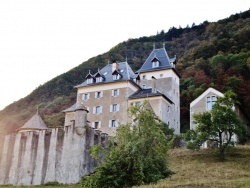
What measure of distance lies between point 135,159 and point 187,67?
200ft

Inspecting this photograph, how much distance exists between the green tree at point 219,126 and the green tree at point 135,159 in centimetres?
834

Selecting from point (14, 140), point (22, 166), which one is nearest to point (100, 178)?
point (22, 166)

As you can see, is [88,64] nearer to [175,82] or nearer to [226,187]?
[175,82]

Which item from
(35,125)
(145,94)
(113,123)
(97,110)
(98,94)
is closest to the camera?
(35,125)

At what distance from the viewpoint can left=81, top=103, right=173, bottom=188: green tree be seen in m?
26.8

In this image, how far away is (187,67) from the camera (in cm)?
8662

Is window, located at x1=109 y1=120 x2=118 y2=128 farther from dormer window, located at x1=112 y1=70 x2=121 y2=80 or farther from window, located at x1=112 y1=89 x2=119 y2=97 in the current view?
dormer window, located at x1=112 y1=70 x2=121 y2=80

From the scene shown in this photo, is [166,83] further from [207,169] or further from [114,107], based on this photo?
[207,169]

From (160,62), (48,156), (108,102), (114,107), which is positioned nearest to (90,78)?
(108,102)

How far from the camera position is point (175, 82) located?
6050cm

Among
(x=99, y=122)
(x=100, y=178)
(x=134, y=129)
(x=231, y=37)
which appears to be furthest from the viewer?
(x=231, y=37)

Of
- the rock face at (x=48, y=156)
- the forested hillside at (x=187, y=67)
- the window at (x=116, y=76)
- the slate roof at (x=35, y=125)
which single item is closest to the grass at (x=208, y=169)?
the rock face at (x=48, y=156)

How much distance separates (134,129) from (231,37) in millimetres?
64331

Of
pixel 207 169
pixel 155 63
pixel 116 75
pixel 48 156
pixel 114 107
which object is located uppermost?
pixel 155 63
